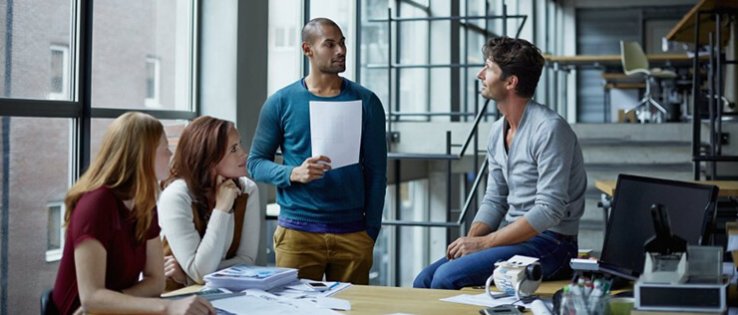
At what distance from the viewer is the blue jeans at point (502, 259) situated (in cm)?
280

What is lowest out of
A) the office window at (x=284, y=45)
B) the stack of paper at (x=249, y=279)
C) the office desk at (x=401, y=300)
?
the office desk at (x=401, y=300)

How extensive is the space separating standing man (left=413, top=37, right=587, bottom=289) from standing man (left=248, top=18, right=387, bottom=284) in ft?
0.92

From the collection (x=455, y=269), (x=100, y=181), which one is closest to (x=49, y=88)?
(x=100, y=181)

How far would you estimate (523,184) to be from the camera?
2.97 m

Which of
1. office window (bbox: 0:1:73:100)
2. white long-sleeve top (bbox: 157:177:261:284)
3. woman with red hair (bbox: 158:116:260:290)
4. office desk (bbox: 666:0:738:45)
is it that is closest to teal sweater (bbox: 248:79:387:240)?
woman with red hair (bbox: 158:116:260:290)

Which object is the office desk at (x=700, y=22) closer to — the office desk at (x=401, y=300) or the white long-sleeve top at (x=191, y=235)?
the office desk at (x=401, y=300)

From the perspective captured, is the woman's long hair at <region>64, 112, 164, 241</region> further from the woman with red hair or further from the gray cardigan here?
the gray cardigan

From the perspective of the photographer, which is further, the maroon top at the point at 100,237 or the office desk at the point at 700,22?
the office desk at the point at 700,22

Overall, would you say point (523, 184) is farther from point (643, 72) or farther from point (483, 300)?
point (643, 72)

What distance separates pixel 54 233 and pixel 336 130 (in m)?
1.11

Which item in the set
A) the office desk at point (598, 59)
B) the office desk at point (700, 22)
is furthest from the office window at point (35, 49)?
the office desk at point (598, 59)

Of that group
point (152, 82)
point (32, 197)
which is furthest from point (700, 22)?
point (32, 197)

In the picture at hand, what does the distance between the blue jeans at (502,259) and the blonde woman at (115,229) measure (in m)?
0.94

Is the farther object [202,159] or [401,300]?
[202,159]
